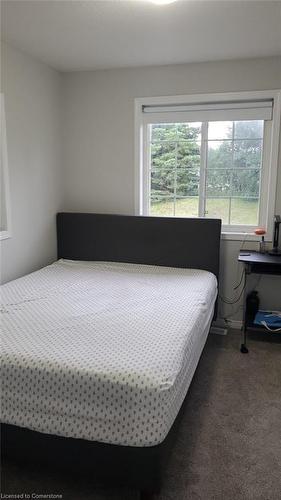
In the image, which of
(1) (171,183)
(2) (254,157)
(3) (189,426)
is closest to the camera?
(3) (189,426)

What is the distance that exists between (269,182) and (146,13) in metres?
1.73

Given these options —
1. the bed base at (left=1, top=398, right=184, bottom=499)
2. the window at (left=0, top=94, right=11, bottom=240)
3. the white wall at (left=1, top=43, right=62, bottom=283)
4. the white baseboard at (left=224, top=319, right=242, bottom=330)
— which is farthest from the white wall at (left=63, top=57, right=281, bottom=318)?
the bed base at (left=1, top=398, right=184, bottom=499)

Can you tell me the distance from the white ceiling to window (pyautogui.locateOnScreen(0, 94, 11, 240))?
605 mm

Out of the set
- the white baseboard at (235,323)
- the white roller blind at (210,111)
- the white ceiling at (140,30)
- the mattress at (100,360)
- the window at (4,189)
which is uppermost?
the white ceiling at (140,30)

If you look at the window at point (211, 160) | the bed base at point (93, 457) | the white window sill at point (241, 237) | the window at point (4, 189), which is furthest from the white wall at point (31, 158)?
the white window sill at point (241, 237)

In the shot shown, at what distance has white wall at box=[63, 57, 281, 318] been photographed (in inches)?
129

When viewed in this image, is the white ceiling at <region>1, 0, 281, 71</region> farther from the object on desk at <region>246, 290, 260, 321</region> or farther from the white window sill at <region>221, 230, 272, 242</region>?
the object on desk at <region>246, 290, 260, 321</region>

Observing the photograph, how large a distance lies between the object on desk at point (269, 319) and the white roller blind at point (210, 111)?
173 cm

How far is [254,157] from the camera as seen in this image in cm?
344

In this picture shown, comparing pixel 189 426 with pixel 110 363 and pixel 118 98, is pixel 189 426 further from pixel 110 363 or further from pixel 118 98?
pixel 118 98

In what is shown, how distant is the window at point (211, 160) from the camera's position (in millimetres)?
3354

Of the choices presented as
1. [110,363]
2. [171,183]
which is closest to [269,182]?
[171,183]

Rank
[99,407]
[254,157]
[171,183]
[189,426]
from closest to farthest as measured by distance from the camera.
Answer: [99,407]
[189,426]
[254,157]
[171,183]

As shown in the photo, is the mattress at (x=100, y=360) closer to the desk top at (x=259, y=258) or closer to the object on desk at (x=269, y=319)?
the desk top at (x=259, y=258)
